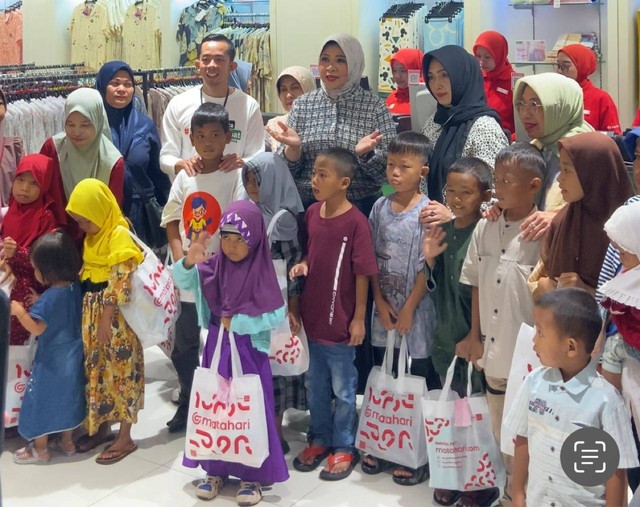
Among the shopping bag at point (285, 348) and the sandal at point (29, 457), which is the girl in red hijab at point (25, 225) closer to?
the sandal at point (29, 457)

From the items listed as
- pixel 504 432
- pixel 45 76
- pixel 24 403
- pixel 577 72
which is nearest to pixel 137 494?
pixel 24 403

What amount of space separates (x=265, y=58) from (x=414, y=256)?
399 cm

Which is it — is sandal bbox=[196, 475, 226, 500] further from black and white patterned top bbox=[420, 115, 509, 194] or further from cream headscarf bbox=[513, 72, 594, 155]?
cream headscarf bbox=[513, 72, 594, 155]

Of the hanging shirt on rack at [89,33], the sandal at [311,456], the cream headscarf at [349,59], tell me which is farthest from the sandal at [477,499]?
the hanging shirt on rack at [89,33]

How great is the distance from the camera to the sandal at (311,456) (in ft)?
12.1

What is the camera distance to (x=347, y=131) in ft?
12.4

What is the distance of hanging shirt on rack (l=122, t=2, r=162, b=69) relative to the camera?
7.81 meters

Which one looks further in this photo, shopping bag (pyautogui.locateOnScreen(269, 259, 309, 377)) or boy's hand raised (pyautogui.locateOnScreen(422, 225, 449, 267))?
shopping bag (pyautogui.locateOnScreen(269, 259, 309, 377))

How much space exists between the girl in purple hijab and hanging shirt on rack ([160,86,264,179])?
0.83m

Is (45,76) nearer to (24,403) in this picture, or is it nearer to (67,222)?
(67,222)

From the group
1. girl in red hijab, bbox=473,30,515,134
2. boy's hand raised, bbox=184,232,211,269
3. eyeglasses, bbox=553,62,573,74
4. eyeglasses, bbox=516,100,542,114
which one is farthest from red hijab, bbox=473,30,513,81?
boy's hand raised, bbox=184,232,211,269

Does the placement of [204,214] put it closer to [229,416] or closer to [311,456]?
[229,416]

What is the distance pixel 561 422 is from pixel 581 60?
11.6 feet

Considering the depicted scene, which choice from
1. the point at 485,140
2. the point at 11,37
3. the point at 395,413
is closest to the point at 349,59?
the point at 485,140
